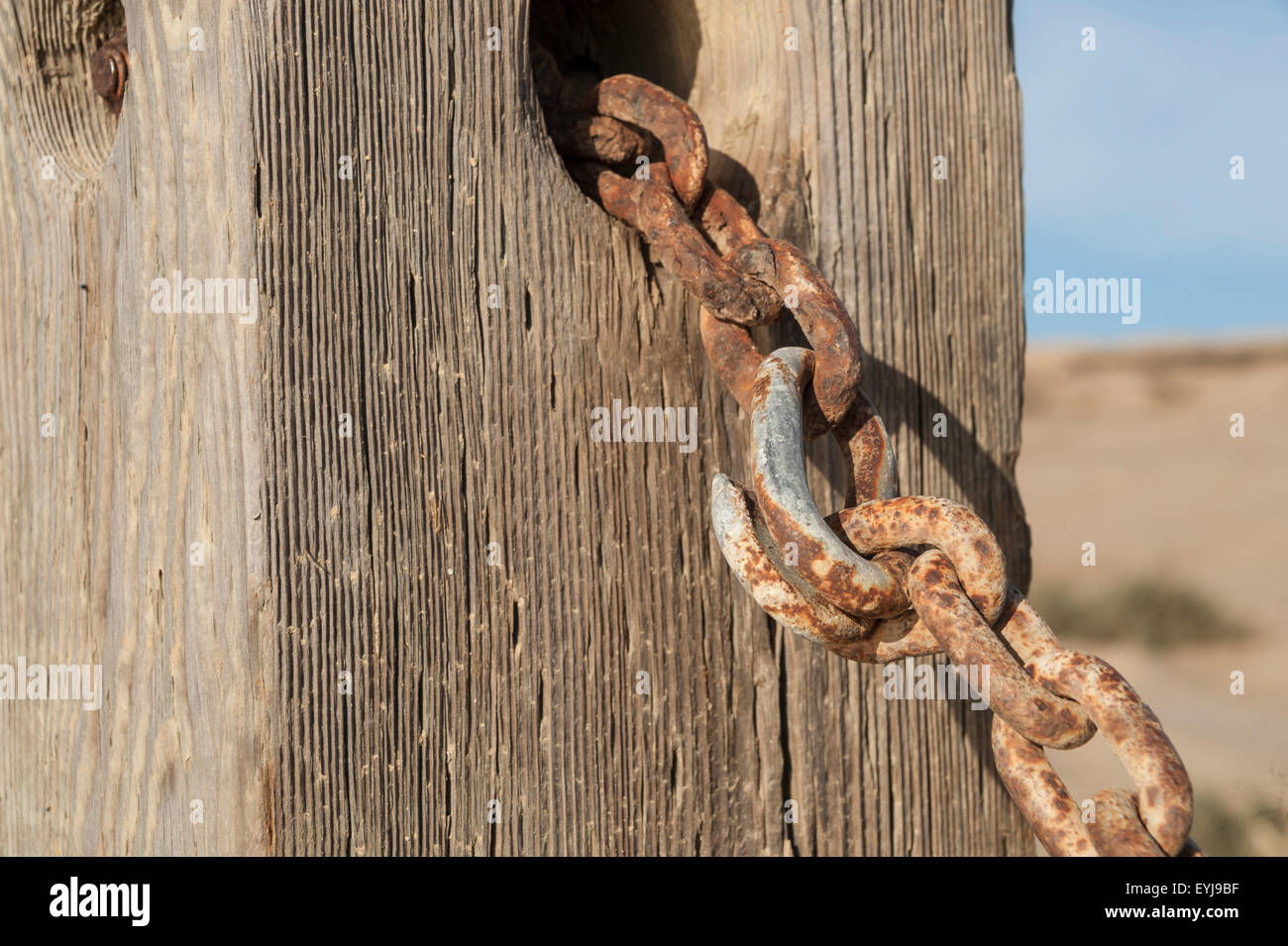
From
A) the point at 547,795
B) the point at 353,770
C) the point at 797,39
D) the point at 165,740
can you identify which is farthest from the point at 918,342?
the point at 165,740

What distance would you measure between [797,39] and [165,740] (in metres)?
1.08

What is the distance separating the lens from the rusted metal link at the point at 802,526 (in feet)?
2.79

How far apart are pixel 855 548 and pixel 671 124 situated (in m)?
0.53

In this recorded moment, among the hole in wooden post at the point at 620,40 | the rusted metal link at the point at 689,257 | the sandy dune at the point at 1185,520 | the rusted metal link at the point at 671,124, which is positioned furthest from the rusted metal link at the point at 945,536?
the sandy dune at the point at 1185,520

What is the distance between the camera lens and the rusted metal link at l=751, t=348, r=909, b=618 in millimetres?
850

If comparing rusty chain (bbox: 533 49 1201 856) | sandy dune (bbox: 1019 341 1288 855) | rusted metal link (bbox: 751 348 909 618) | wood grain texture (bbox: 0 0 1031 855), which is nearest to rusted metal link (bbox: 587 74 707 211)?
rusty chain (bbox: 533 49 1201 856)

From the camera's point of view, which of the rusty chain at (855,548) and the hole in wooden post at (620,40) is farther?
the hole in wooden post at (620,40)

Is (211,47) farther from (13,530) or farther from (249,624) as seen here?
(13,530)

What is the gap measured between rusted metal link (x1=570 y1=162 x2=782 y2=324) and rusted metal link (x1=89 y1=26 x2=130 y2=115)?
57cm

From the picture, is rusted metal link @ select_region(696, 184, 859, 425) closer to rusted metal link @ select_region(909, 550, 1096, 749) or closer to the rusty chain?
the rusty chain

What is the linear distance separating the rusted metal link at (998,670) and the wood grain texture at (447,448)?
1.40 ft

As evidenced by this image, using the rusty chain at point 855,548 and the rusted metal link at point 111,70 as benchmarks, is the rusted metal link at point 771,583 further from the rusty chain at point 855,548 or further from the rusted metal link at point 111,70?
the rusted metal link at point 111,70

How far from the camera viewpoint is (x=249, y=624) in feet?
3.34

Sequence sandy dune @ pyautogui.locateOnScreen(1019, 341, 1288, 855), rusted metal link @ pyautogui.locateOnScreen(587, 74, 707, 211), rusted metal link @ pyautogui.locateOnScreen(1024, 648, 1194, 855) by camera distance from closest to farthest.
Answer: rusted metal link @ pyautogui.locateOnScreen(1024, 648, 1194, 855)
rusted metal link @ pyautogui.locateOnScreen(587, 74, 707, 211)
sandy dune @ pyautogui.locateOnScreen(1019, 341, 1288, 855)
